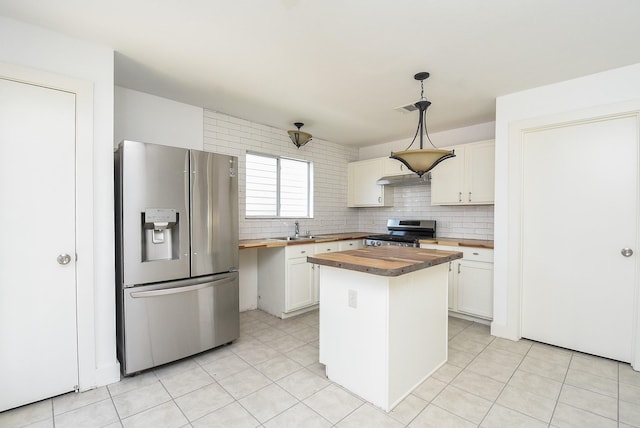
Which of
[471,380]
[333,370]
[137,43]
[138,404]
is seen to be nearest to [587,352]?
[471,380]

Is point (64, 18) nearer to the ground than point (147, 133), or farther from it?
farther from it

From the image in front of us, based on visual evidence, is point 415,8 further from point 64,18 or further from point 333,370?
point 333,370

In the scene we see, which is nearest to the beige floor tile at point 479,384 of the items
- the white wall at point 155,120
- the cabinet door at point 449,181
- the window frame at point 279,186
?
the cabinet door at point 449,181

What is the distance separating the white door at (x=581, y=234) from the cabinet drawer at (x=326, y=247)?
85.7 inches

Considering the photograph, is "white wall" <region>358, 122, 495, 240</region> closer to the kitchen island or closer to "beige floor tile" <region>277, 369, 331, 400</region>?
the kitchen island

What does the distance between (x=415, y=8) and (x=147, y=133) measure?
2699 mm

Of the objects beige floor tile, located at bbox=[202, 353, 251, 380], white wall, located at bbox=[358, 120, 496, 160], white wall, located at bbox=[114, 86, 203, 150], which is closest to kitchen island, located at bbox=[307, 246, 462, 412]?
beige floor tile, located at bbox=[202, 353, 251, 380]

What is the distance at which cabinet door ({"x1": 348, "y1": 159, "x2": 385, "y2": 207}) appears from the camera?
4.82 metres

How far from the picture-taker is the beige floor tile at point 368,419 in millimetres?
1766

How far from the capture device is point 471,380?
225 centimetres

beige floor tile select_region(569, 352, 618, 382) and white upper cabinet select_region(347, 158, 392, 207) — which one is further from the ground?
white upper cabinet select_region(347, 158, 392, 207)

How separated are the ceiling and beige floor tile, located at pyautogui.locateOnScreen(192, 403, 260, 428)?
2.47 m

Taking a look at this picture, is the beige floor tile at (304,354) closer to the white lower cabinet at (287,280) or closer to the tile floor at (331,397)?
the tile floor at (331,397)

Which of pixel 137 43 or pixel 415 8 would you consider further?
pixel 137 43
